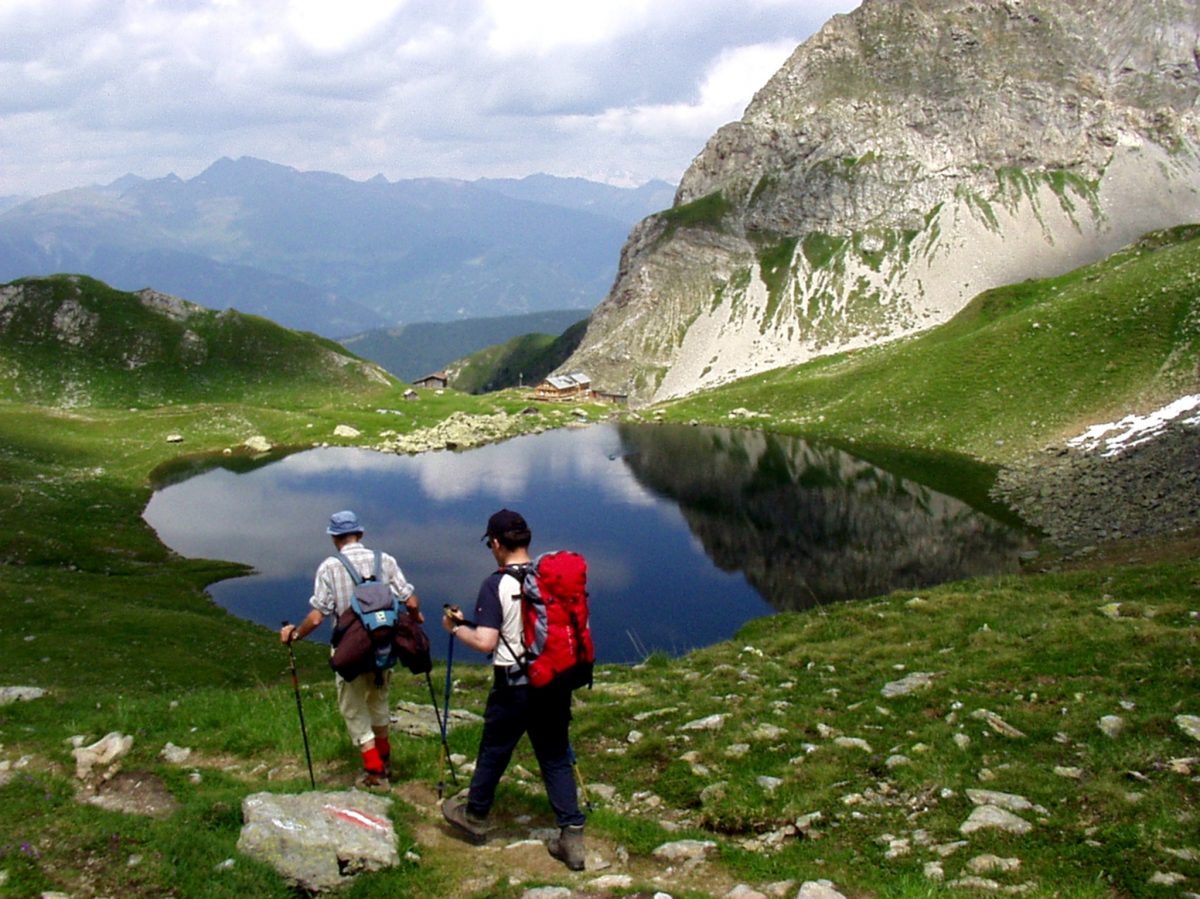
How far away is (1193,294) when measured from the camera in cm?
7481

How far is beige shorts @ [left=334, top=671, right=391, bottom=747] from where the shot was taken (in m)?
12.1

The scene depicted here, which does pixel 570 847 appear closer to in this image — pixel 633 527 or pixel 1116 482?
pixel 1116 482

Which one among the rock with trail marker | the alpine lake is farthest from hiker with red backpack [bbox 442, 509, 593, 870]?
the alpine lake

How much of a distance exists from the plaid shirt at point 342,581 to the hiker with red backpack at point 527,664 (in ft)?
6.50

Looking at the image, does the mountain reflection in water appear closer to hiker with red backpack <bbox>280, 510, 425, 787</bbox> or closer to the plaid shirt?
hiker with red backpack <bbox>280, 510, 425, 787</bbox>

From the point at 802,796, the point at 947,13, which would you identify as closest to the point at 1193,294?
the point at 802,796

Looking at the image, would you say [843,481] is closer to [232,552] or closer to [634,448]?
[634,448]

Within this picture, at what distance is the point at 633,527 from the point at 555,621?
5486cm

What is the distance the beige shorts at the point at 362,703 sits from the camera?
12117 mm

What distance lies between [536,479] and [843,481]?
105 feet

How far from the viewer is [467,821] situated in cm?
1050

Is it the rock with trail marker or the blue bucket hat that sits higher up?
the blue bucket hat

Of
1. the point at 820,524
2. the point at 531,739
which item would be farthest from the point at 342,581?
the point at 820,524

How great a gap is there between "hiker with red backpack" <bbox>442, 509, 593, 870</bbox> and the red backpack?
0.01 m
